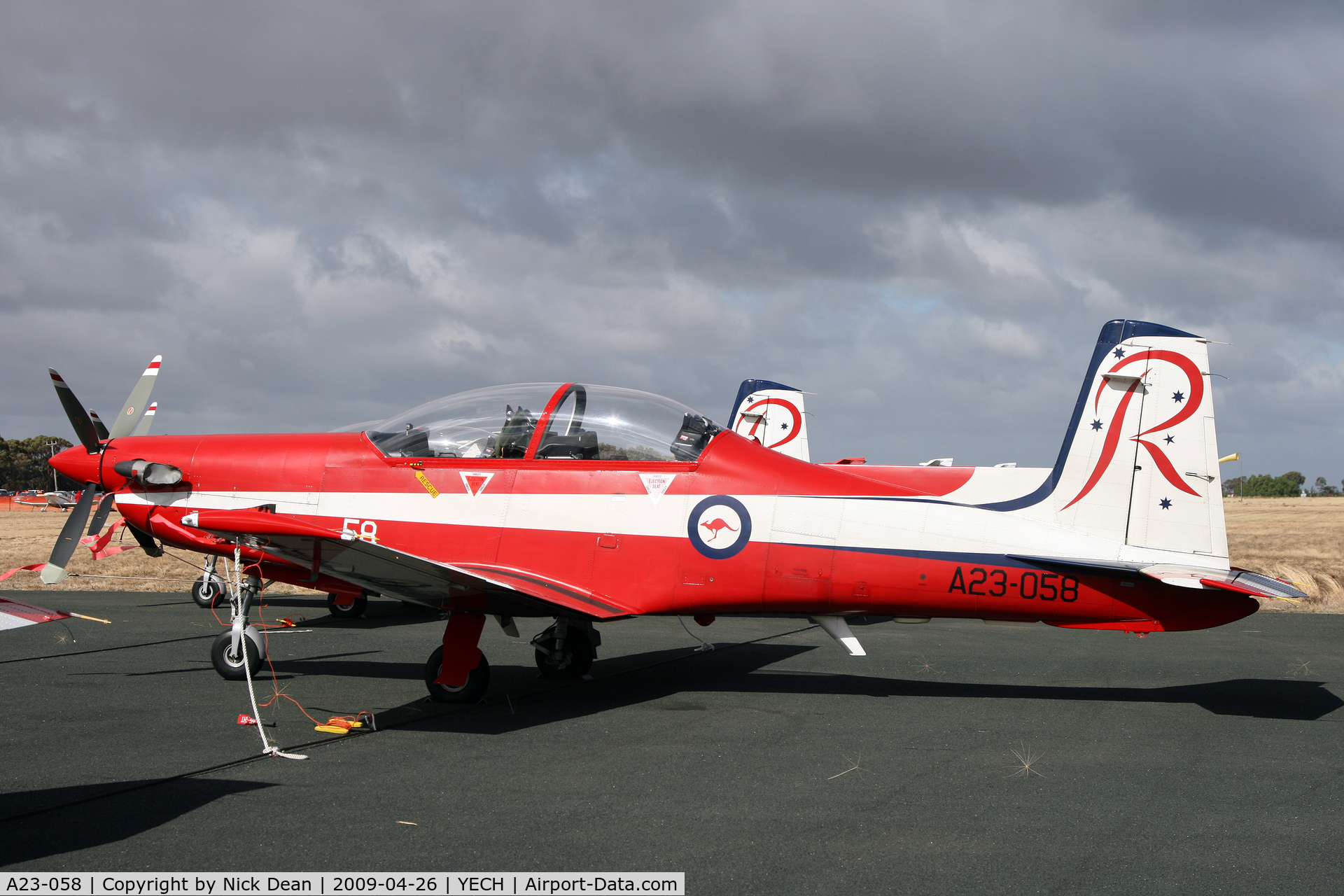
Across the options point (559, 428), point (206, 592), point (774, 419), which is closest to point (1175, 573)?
point (559, 428)

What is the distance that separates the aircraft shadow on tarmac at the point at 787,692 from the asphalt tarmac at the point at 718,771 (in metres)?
0.04

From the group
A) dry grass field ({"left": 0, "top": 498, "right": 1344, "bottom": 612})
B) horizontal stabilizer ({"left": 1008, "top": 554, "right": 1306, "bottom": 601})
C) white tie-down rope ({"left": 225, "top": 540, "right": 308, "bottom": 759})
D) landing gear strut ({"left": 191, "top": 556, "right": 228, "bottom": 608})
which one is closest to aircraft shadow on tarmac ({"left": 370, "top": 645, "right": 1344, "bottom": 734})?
white tie-down rope ({"left": 225, "top": 540, "right": 308, "bottom": 759})

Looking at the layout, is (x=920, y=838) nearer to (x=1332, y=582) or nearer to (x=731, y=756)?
(x=731, y=756)

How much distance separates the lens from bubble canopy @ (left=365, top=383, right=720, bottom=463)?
6.88 metres

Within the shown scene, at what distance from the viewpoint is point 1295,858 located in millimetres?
3795

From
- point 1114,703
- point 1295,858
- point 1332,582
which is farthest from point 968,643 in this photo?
point 1332,582

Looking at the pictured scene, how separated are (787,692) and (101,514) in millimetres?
6299

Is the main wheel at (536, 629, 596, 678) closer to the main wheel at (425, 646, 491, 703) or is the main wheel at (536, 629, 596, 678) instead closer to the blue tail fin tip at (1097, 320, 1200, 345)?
the main wheel at (425, 646, 491, 703)

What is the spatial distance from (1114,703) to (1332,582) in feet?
37.5

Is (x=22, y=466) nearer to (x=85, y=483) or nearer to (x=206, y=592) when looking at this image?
(x=206, y=592)

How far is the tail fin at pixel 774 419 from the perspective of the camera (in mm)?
16109

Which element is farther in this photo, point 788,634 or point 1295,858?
point 788,634

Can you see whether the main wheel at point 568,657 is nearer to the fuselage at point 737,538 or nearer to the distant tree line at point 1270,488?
the fuselage at point 737,538

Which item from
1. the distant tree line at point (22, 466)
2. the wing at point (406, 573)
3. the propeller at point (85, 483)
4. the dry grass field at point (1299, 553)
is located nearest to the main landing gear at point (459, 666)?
the wing at point (406, 573)
